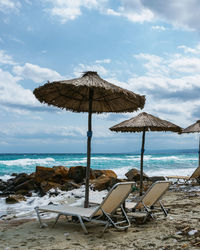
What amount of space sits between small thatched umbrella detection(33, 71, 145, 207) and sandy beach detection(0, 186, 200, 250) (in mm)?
931

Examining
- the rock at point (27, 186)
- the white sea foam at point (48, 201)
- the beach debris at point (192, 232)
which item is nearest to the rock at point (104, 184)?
the white sea foam at point (48, 201)

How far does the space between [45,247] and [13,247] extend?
1.39ft

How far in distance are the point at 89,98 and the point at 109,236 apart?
249 centimetres

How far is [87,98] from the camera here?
635cm

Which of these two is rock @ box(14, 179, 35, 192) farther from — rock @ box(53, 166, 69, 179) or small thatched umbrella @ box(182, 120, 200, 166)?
small thatched umbrella @ box(182, 120, 200, 166)

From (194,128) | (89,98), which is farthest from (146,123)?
(194,128)

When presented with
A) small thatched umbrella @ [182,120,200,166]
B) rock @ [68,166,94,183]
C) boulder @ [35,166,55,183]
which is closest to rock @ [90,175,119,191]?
rock @ [68,166,94,183]

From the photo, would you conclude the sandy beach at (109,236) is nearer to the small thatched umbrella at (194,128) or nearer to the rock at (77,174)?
the small thatched umbrella at (194,128)

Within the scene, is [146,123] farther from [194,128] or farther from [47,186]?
[47,186]

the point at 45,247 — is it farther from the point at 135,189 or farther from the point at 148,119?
the point at 135,189

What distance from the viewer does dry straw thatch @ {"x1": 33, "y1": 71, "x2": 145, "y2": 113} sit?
5336mm

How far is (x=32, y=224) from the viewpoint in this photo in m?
5.24

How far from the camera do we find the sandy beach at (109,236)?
12.7 feet

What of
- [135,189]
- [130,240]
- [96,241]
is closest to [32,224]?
[96,241]
